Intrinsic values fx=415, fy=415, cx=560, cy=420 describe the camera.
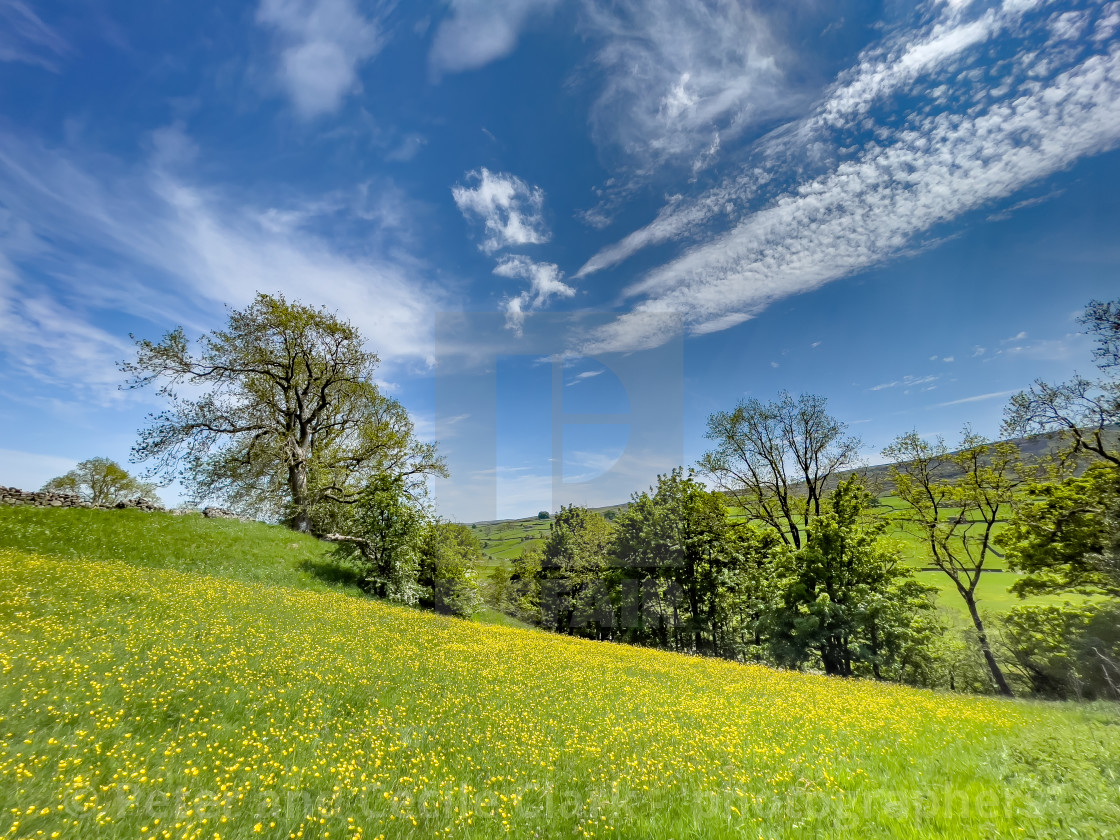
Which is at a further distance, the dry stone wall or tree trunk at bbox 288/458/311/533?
tree trunk at bbox 288/458/311/533

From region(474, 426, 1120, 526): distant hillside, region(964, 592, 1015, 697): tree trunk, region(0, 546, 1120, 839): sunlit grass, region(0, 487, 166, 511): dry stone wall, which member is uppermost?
region(474, 426, 1120, 526): distant hillside

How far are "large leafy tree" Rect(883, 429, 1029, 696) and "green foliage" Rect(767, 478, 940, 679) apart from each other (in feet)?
8.00

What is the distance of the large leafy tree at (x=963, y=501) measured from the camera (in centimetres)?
2341

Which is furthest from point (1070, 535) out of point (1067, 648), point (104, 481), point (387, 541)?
point (104, 481)

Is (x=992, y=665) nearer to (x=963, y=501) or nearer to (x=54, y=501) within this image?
(x=963, y=501)

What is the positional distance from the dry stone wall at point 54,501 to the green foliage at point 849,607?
3658 centimetres

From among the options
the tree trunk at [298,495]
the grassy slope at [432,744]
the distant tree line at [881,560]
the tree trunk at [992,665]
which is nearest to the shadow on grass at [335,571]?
the tree trunk at [298,495]

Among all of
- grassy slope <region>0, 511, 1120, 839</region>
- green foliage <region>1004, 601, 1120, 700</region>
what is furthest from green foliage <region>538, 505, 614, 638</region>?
grassy slope <region>0, 511, 1120, 839</region>

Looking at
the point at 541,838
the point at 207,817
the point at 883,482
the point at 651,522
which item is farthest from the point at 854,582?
the point at 207,817

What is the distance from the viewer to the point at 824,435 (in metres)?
30.5

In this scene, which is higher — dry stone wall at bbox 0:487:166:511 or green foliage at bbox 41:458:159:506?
green foliage at bbox 41:458:159:506

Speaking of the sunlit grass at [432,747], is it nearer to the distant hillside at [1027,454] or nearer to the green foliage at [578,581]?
the distant hillside at [1027,454]

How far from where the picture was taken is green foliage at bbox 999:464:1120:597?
653 inches

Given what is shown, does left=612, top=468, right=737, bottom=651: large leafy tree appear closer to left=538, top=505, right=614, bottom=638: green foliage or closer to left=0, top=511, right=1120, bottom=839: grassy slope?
left=538, top=505, right=614, bottom=638: green foliage
